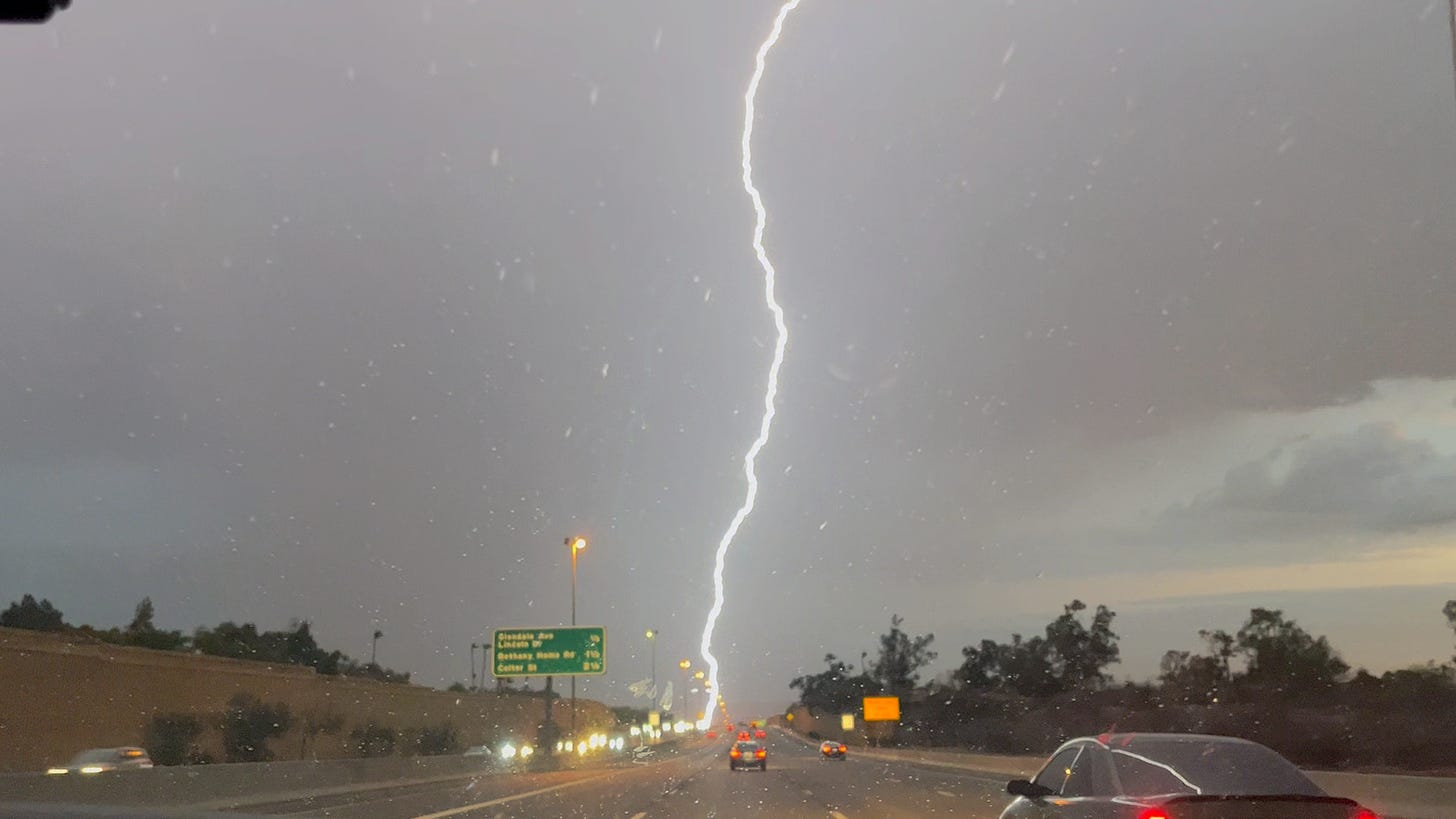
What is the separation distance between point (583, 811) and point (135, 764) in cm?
1597

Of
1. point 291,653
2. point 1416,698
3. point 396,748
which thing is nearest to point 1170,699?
point 1416,698

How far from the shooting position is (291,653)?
103 metres

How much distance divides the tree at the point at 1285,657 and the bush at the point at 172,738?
57333mm

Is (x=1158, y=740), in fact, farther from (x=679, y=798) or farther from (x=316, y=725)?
(x=316, y=725)

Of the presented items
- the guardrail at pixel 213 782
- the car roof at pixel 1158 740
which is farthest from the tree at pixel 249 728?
the car roof at pixel 1158 740

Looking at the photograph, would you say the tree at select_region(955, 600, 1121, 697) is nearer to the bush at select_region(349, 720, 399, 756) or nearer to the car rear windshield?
the bush at select_region(349, 720, 399, 756)

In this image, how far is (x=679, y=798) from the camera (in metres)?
30.8

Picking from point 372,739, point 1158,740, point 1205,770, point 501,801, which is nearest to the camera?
point 1205,770

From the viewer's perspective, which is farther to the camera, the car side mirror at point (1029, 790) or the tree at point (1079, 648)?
the tree at point (1079, 648)

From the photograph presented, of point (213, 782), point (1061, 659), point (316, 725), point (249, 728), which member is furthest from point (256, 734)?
point (1061, 659)

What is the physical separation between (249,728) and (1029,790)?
5211 cm

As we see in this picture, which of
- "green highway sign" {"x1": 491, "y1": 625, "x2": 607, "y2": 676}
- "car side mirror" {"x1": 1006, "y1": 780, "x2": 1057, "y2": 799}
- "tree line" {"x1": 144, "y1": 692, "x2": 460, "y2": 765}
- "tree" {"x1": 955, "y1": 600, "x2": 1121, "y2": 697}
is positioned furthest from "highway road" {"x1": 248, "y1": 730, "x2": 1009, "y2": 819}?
"tree" {"x1": 955, "y1": 600, "x2": 1121, "y2": 697}

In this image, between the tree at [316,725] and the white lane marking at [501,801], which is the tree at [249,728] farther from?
the white lane marking at [501,801]

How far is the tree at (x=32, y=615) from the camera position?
258ft
